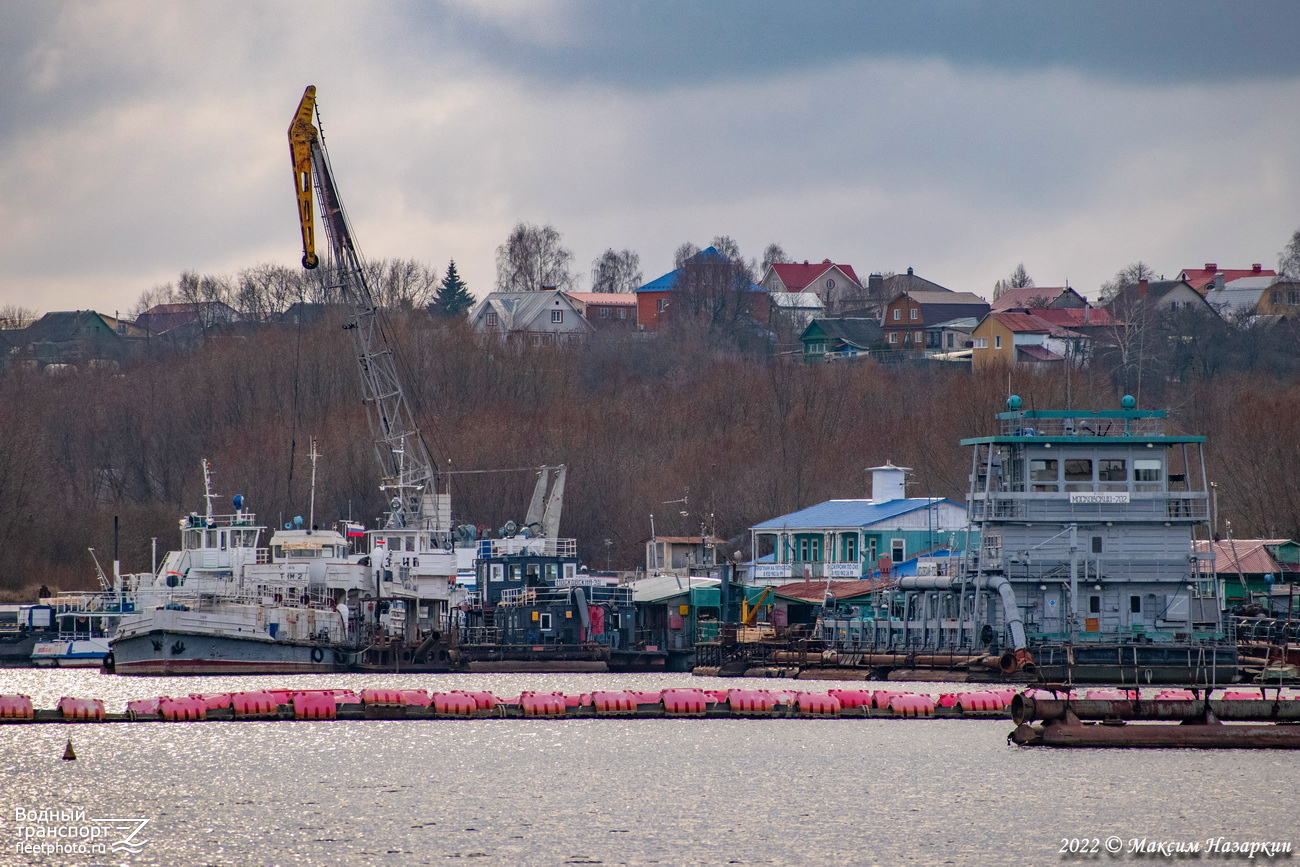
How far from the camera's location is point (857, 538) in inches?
3376

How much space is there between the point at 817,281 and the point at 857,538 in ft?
345

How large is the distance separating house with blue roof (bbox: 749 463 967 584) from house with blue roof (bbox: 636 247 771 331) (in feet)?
235

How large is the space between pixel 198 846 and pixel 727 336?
402ft

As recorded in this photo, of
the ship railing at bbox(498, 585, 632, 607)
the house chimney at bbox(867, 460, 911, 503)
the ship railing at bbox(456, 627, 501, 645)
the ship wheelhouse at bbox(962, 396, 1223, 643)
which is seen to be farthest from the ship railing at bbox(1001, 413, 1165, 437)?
the ship railing at bbox(456, 627, 501, 645)

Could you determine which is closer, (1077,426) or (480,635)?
(1077,426)

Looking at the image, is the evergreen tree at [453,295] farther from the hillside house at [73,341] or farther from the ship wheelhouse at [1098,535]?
the ship wheelhouse at [1098,535]

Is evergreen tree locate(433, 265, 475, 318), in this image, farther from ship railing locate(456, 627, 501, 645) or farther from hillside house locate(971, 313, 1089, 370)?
ship railing locate(456, 627, 501, 645)

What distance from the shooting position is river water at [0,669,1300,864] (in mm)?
34750

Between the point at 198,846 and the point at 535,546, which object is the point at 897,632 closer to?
the point at 535,546

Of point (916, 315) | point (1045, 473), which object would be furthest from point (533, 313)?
point (1045, 473)

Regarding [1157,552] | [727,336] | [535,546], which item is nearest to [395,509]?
[535,546]

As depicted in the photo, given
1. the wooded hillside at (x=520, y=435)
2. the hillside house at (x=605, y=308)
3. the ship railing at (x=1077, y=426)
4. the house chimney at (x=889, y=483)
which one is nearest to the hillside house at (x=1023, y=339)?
the wooded hillside at (x=520, y=435)

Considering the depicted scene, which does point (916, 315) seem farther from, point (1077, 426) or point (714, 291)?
point (1077, 426)

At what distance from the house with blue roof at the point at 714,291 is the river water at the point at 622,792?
106 metres
